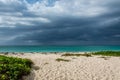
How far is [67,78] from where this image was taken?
15430 mm

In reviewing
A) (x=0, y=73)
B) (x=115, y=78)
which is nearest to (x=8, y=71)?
(x=0, y=73)

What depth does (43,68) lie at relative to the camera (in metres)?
18.2

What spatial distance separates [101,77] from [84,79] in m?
1.58

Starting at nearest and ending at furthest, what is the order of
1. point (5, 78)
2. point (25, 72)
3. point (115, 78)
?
point (5, 78)
point (25, 72)
point (115, 78)

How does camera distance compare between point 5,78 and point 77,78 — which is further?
point 77,78

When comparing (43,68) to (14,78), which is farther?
(43,68)

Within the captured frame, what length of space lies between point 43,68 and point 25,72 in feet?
11.9

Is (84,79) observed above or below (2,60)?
below

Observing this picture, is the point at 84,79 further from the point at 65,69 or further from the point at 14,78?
the point at 14,78

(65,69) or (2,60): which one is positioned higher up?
(2,60)

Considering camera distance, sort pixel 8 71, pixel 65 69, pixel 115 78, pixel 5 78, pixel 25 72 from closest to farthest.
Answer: pixel 5 78 → pixel 8 71 → pixel 25 72 → pixel 115 78 → pixel 65 69

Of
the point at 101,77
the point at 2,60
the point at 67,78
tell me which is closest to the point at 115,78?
the point at 101,77

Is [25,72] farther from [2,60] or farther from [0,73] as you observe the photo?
[2,60]

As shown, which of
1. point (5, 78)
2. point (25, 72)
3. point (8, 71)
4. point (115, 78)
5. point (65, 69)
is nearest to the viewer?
point (5, 78)
